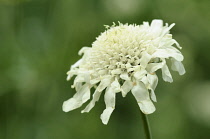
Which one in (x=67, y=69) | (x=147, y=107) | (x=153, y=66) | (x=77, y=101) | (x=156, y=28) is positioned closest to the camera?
(x=147, y=107)

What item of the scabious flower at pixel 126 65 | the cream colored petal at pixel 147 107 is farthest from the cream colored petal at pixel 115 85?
the cream colored petal at pixel 147 107

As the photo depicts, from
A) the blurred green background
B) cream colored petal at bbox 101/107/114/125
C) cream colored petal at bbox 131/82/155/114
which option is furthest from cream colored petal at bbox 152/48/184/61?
the blurred green background

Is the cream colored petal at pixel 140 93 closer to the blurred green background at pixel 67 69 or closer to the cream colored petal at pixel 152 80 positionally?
the cream colored petal at pixel 152 80

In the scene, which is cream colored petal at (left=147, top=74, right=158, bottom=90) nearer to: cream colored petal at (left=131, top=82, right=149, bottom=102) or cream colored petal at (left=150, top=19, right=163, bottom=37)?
cream colored petal at (left=131, top=82, right=149, bottom=102)

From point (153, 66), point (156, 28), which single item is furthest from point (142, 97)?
point (156, 28)

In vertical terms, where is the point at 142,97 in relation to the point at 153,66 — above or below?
below

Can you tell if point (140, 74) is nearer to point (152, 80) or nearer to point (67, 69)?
point (152, 80)

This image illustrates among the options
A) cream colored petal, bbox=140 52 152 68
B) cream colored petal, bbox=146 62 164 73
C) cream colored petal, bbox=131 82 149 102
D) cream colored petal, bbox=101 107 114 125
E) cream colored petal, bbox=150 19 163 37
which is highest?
cream colored petal, bbox=150 19 163 37
